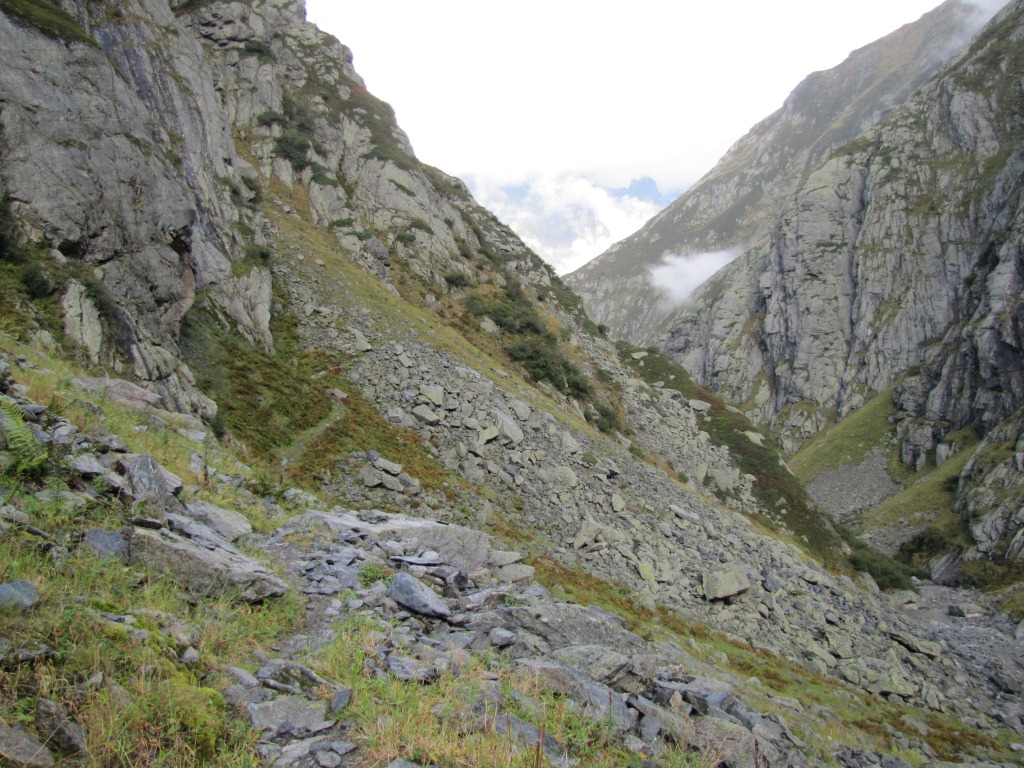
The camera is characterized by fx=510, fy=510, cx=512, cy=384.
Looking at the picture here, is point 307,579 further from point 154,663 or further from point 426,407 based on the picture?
point 426,407

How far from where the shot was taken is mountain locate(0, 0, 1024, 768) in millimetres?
4621

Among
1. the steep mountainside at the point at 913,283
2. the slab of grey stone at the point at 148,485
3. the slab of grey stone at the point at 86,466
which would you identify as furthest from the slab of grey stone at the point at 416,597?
the steep mountainside at the point at 913,283

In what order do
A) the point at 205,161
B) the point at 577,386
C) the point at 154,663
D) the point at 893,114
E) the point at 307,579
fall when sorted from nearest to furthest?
the point at 154,663 < the point at 307,579 < the point at 205,161 < the point at 577,386 < the point at 893,114

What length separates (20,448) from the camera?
19.5ft

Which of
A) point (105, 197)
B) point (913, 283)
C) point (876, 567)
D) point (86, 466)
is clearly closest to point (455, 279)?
point (105, 197)

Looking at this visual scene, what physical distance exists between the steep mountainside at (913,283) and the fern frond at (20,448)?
285 feet

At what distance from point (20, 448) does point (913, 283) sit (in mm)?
142733

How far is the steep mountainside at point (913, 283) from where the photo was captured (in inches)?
3255

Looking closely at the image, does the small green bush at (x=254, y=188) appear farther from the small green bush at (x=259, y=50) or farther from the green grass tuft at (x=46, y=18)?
the small green bush at (x=259, y=50)

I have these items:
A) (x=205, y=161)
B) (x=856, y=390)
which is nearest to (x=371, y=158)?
(x=205, y=161)

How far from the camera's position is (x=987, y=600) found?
46312 millimetres

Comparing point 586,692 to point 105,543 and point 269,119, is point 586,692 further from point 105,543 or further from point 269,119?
point 269,119

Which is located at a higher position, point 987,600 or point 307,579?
point 307,579

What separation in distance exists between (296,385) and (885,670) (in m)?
28.3
